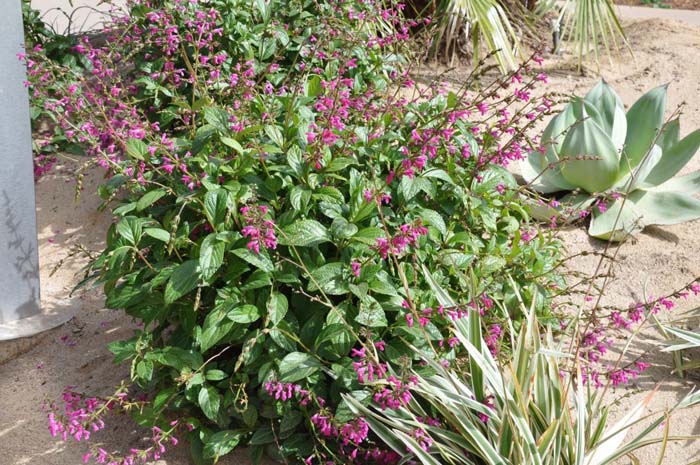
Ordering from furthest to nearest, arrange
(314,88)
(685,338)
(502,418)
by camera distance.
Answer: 1. (314,88)
2. (685,338)
3. (502,418)

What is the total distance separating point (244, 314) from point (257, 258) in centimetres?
19

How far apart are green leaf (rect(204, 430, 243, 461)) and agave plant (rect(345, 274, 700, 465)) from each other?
17.4 inches

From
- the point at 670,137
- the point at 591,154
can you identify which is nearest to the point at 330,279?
the point at 591,154

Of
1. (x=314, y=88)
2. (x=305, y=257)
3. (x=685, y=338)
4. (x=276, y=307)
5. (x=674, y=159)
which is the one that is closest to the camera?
(x=276, y=307)

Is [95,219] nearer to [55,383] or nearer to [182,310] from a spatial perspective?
[55,383]

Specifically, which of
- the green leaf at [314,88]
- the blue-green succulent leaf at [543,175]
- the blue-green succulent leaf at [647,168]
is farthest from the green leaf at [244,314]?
the blue-green succulent leaf at [647,168]

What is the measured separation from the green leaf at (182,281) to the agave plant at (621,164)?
6.23 ft

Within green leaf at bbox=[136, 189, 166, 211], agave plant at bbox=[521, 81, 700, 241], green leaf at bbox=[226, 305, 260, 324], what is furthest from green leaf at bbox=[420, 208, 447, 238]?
agave plant at bbox=[521, 81, 700, 241]

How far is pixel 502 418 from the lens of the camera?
7.53 feet

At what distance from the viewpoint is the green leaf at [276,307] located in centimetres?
238

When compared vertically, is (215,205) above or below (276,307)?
above

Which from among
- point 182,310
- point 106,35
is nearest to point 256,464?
point 182,310

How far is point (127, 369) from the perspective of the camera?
314 centimetres

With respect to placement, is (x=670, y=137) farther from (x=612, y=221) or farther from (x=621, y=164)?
(x=612, y=221)
